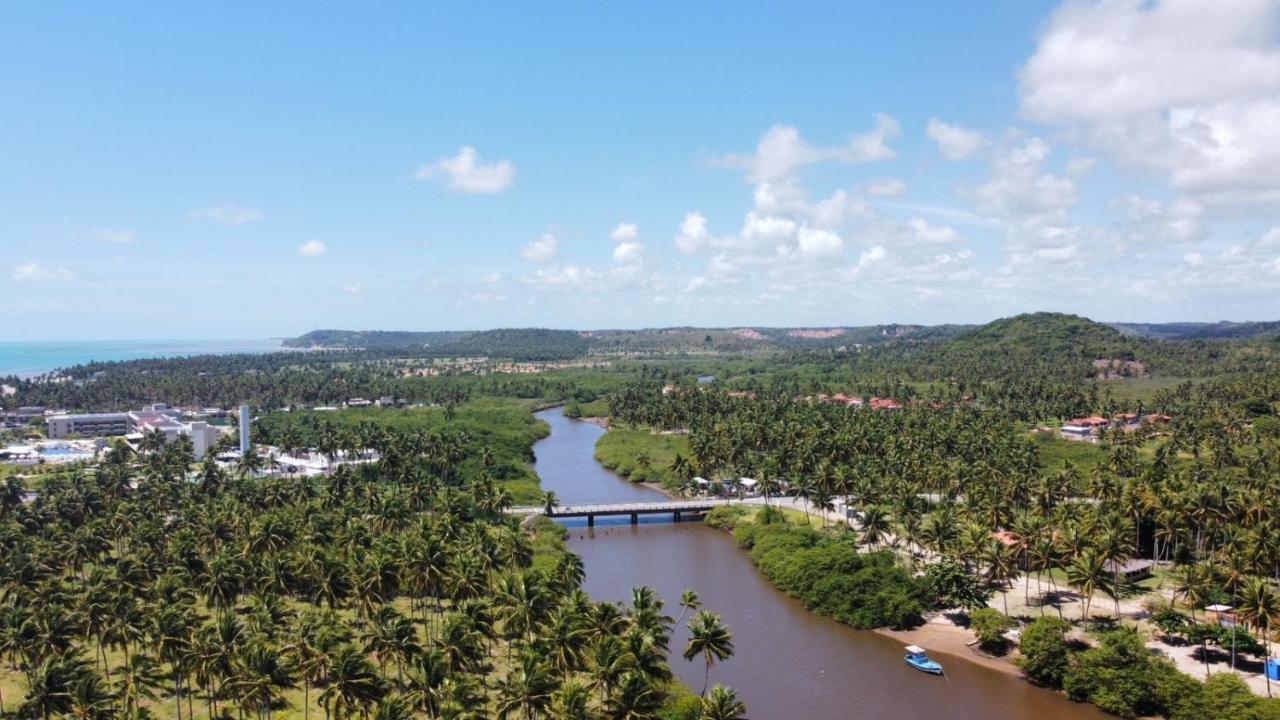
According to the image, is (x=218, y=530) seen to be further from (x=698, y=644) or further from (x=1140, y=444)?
(x=1140, y=444)

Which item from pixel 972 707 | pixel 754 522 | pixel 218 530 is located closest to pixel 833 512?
pixel 754 522

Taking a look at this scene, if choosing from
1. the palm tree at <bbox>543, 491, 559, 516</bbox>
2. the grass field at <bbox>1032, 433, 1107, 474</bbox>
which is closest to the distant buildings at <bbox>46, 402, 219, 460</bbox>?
the palm tree at <bbox>543, 491, 559, 516</bbox>

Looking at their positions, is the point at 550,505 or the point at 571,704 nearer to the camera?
the point at 571,704

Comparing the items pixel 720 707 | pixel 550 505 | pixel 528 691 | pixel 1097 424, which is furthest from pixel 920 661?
pixel 1097 424

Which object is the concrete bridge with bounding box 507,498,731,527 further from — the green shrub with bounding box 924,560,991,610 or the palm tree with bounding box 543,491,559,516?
the green shrub with bounding box 924,560,991,610

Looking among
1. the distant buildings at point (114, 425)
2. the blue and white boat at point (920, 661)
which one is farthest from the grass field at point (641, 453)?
the distant buildings at point (114, 425)

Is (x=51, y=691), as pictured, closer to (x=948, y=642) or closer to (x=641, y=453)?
(x=948, y=642)
